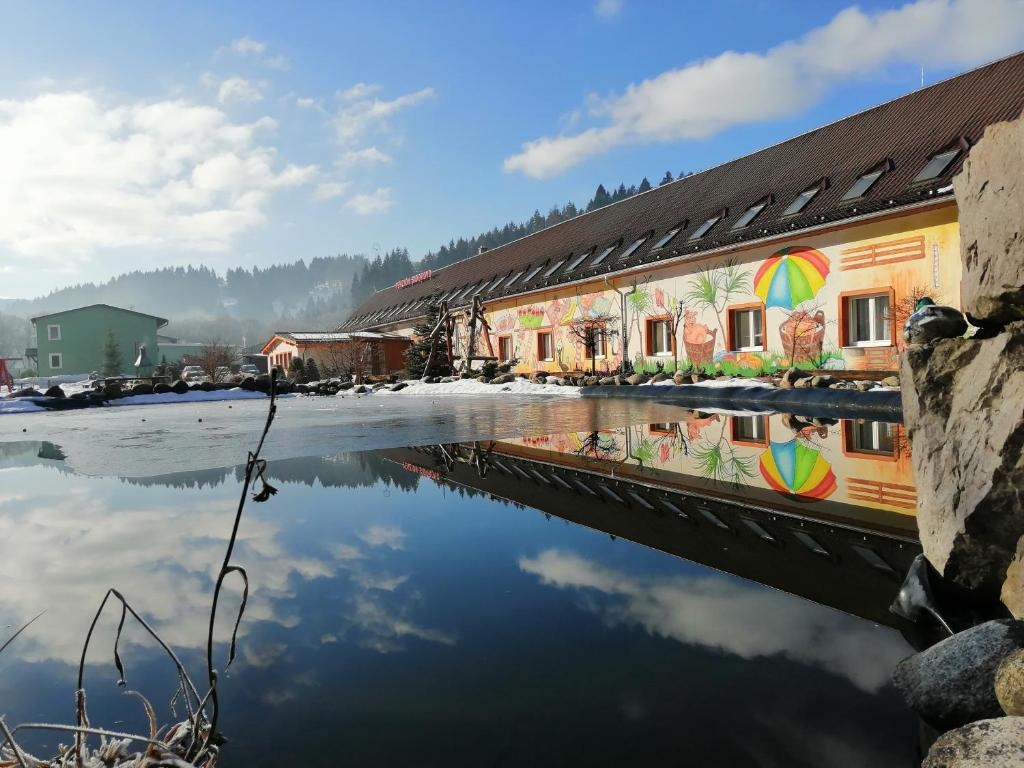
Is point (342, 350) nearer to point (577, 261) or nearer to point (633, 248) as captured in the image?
point (577, 261)

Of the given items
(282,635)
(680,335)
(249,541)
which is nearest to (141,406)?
(680,335)

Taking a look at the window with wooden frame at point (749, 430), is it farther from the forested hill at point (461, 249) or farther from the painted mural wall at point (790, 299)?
the forested hill at point (461, 249)

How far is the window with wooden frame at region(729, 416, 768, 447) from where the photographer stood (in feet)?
27.5

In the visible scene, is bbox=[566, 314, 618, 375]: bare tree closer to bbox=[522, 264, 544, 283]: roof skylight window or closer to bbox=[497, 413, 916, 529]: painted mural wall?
bbox=[522, 264, 544, 283]: roof skylight window

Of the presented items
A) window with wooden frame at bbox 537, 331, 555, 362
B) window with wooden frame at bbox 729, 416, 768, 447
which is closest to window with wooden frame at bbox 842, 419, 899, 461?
window with wooden frame at bbox 729, 416, 768, 447

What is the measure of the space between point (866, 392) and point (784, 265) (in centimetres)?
669

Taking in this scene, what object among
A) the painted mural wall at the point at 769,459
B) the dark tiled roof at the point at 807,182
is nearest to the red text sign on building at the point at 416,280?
the dark tiled roof at the point at 807,182

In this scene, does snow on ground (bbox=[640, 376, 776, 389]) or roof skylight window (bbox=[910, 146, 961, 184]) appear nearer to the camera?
roof skylight window (bbox=[910, 146, 961, 184])

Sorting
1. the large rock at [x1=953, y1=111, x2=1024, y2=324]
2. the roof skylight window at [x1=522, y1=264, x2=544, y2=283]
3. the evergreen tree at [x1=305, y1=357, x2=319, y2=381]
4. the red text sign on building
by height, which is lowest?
the evergreen tree at [x1=305, y1=357, x2=319, y2=381]

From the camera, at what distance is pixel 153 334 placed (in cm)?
5791

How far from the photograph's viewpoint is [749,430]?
9469 millimetres

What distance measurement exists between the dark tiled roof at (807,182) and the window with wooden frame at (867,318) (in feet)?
6.43

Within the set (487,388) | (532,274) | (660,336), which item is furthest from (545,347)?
(660,336)

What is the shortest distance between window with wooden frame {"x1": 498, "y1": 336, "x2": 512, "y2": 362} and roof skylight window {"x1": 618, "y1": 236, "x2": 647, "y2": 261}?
7511 millimetres
